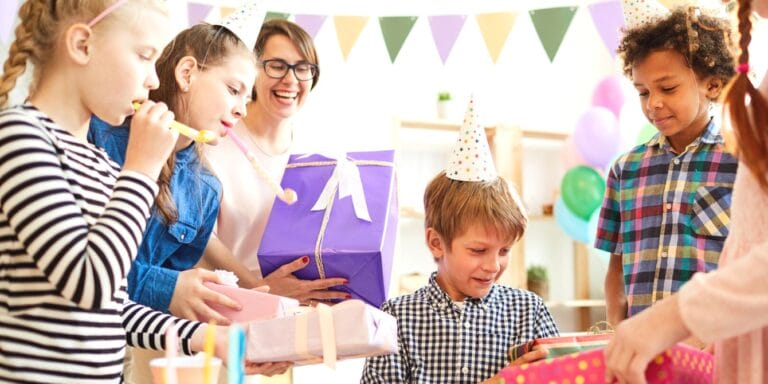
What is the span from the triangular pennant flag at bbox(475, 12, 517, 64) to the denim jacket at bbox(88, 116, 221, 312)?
6.34 feet

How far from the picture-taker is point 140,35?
1.27 meters

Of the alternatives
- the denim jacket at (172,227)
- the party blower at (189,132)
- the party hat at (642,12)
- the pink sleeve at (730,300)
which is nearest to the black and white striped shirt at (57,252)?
the party blower at (189,132)

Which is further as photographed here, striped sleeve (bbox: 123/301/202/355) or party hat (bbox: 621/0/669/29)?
party hat (bbox: 621/0/669/29)

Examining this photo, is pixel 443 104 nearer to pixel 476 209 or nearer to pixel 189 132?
pixel 476 209

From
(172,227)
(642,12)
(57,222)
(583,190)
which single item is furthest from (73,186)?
(583,190)

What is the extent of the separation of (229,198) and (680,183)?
1.12 meters

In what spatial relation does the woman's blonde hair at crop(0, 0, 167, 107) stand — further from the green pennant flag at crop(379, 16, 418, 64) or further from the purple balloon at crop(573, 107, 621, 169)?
the purple balloon at crop(573, 107, 621, 169)

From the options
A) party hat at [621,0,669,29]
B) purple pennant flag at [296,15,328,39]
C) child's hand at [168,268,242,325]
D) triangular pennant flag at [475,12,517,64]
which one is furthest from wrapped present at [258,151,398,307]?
triangular pennant flag at [475,12,517,64]

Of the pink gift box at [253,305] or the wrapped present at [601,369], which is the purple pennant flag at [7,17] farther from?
the wrapped present at [601,369]

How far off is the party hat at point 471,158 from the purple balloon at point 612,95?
2.76 meters

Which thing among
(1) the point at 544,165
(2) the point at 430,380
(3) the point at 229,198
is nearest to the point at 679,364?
(2) the point at 430,380

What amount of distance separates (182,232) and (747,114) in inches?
45.5

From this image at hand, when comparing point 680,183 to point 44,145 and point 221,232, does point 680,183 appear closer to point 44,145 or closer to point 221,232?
point 221,232

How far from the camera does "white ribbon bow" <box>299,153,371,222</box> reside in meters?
1.86
